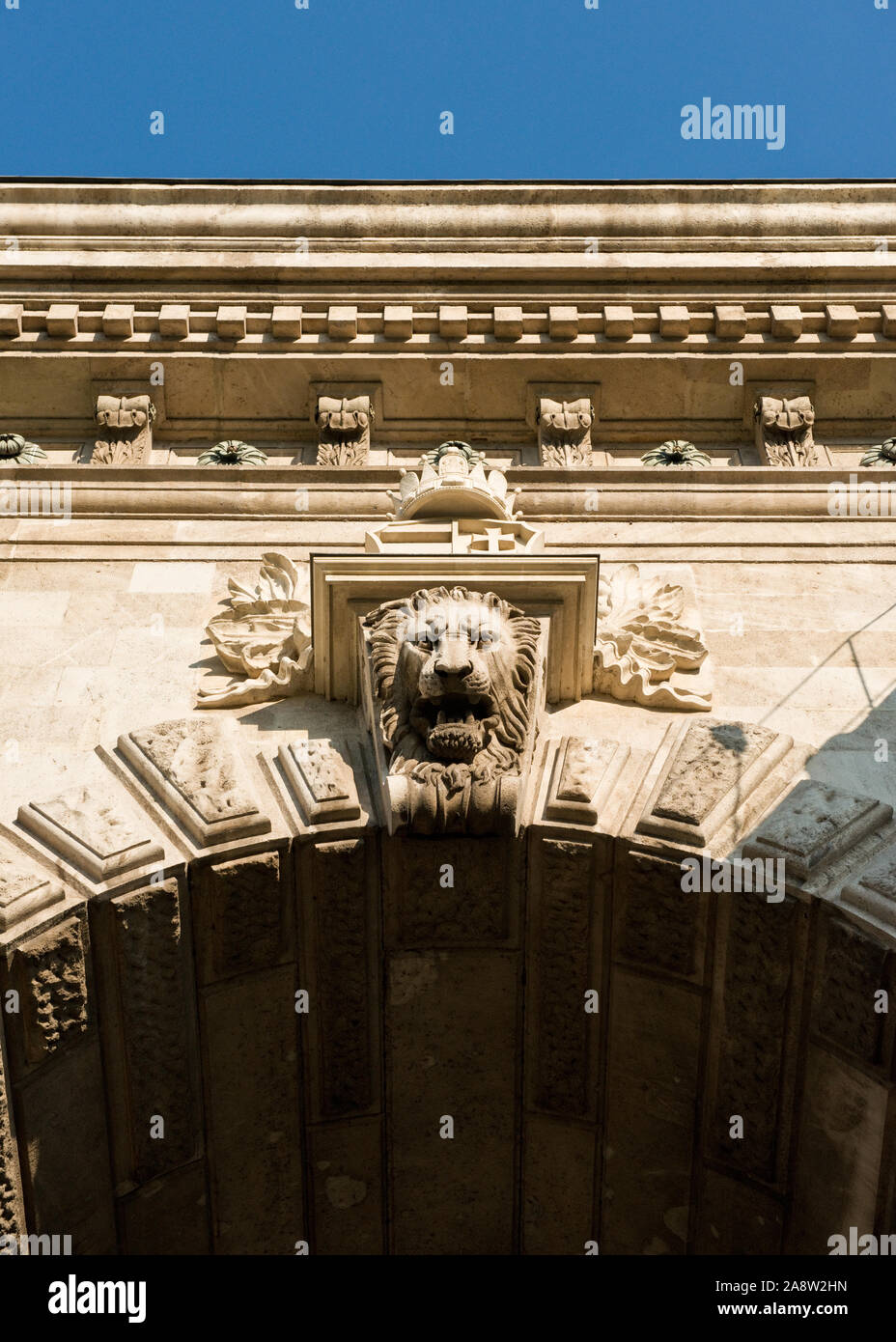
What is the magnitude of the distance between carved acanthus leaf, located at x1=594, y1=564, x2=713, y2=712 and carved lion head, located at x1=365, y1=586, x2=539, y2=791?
78 cm

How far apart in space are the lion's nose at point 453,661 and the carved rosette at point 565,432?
4.53 meters

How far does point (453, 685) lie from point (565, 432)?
5.01 metres

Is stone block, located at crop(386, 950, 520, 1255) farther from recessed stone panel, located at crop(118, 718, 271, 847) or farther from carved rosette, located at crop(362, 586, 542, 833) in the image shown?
recessed stone panel, located at crop(118, 718, 271, 847)

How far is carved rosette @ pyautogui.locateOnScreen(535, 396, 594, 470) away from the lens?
1392 centimetres

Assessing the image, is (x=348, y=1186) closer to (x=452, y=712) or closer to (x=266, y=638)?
(x=452, y=712)

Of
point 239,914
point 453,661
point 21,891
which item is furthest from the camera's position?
point 239,914

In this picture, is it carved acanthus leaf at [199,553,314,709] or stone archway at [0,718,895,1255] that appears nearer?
stone archway at [0,718,895,1255]

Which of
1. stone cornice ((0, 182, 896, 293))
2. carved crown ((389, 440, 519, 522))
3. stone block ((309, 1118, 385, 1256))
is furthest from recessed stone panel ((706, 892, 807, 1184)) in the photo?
stone cornice ((0, 182, 896, 293))

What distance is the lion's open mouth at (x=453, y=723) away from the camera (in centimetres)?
951

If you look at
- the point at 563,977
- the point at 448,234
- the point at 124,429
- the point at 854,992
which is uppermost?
the point at 448,234

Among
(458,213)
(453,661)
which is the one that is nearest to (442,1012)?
(453,661)

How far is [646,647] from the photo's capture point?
11.1m

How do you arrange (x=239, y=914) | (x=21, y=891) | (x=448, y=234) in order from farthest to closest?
(x=448, y=234) < (x=239, y=914) < (x=21, y=891)
